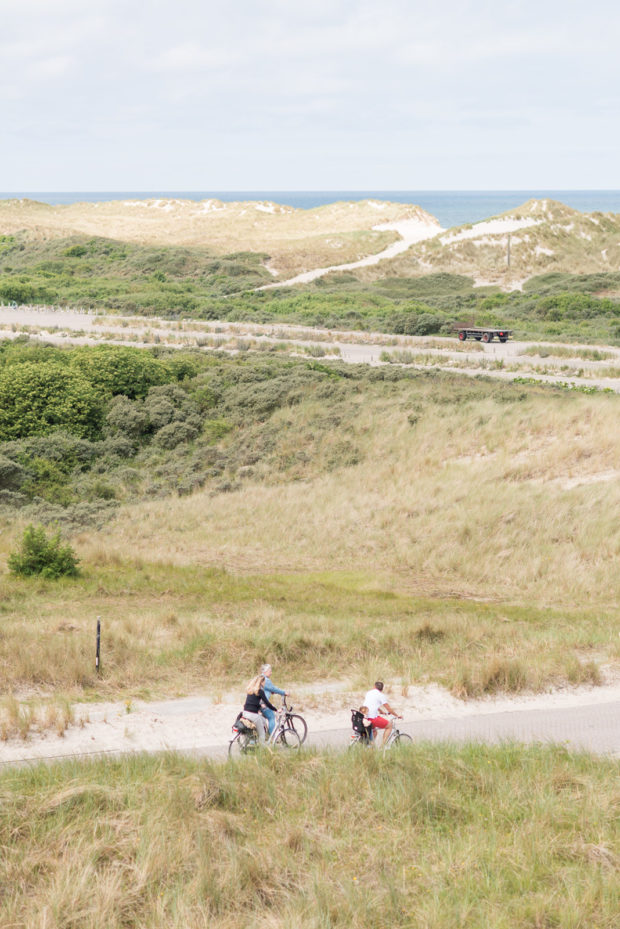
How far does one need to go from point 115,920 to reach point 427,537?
16051 millimetres

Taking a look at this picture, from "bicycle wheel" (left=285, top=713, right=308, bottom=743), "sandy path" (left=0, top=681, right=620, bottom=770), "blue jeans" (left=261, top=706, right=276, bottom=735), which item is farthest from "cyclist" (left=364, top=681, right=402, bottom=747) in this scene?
"blue jeans" (left=261, top=706, right=276, bottom=735)

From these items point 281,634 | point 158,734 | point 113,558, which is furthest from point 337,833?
point 113,558

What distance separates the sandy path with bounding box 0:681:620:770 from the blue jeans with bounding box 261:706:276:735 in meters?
0.74

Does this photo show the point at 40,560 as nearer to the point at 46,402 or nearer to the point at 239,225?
the point at 46,402

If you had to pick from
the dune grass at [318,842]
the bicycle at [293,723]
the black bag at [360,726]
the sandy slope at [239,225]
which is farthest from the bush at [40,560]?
the sandy slope at [239,225]

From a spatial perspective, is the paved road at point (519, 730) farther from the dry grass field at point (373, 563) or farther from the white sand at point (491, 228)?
the white sand at point (491, 228)

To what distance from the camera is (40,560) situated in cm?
1844

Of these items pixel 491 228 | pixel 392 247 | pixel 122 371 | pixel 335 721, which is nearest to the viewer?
pixel 335 721

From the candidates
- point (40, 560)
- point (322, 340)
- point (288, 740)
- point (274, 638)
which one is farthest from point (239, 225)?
point (288, 740)

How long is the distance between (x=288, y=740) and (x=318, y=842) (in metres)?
2.69

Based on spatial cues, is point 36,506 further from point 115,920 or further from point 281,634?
point 115,920

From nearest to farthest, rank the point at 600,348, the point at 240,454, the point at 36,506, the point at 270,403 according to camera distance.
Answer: the point at 36,506 < the point at 240,454 < the point at 270,403 < the point at 600,348

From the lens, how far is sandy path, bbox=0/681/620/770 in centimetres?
1029

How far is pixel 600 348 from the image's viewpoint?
39.8m
